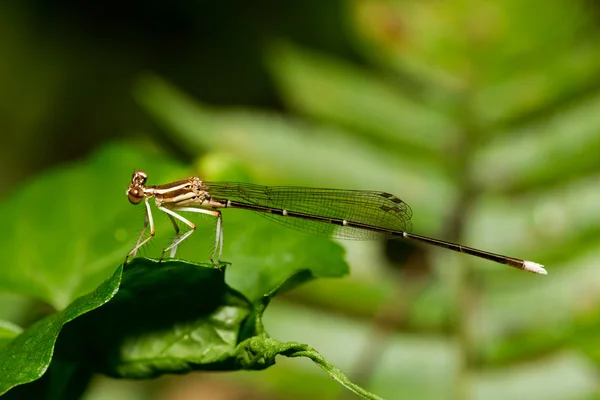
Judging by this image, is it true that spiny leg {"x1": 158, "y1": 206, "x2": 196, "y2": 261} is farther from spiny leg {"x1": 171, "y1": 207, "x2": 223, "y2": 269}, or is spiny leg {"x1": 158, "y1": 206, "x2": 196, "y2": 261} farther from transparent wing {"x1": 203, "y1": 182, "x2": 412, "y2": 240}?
transparent wing {"x1": 203, "y1": 182, "x2": 412, "y2": 240}

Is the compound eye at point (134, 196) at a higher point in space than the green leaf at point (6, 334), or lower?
higher

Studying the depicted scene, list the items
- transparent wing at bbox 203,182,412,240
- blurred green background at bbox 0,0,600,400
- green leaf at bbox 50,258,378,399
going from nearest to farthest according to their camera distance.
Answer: green leaf at bbox 50,258,378,399 < blurred green background at bbox 0,0,600,400 < transparent wing at bbox 203,182,412,240

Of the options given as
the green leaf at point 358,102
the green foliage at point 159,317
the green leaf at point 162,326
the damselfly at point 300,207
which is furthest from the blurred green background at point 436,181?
the green leaf at point 162,326

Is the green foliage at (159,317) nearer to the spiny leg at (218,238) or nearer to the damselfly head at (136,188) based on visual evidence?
the spiny leg at (218,238)

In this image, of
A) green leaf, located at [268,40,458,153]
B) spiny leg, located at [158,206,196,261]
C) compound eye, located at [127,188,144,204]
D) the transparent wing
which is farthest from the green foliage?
green leaf, located at [268,40,458,153]

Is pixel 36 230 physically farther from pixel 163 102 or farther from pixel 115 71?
pixel 115 71

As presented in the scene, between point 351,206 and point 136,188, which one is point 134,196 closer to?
point 136,188

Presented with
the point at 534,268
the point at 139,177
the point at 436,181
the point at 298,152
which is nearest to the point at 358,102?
the point at 298,152
